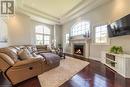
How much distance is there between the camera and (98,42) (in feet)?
23.1

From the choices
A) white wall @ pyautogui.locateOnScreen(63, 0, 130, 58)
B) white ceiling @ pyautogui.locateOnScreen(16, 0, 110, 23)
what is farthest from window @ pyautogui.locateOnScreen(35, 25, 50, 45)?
white wall @ pyautogui.locateOnScreen(63, 0, 130, 58)

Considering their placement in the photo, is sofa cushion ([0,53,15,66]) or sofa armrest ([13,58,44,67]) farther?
sofa armrest ([13,58,44,67])

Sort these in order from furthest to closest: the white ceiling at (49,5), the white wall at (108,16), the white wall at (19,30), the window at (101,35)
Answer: the white wall at (19,30) → the white ceiling at (49,5) → the window at (101,35) → the white wall at (108,16)

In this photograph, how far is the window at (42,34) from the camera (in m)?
11.5

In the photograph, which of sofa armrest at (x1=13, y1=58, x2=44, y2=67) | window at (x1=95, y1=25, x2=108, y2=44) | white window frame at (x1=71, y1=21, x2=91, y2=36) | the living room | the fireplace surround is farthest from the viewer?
the fireplace surround

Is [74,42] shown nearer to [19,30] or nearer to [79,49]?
[79,49]

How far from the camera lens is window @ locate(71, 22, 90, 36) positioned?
8416 millimetres

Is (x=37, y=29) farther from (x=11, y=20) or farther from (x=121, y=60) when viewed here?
(x=121, y=60)

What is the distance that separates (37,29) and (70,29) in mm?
3181

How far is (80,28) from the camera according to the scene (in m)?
9.32

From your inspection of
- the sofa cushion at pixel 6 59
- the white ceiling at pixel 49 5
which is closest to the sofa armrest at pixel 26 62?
the sofa cushion at pixel 6 59

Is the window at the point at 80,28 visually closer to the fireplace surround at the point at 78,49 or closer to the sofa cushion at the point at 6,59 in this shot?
the fireplace surround at the point at 78,49

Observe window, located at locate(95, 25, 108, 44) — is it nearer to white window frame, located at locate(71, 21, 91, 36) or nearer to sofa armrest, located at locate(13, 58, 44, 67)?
white window frame, located at locate(71, 21, 91, 36)

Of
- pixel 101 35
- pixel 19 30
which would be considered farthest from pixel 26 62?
pixel 19 30
